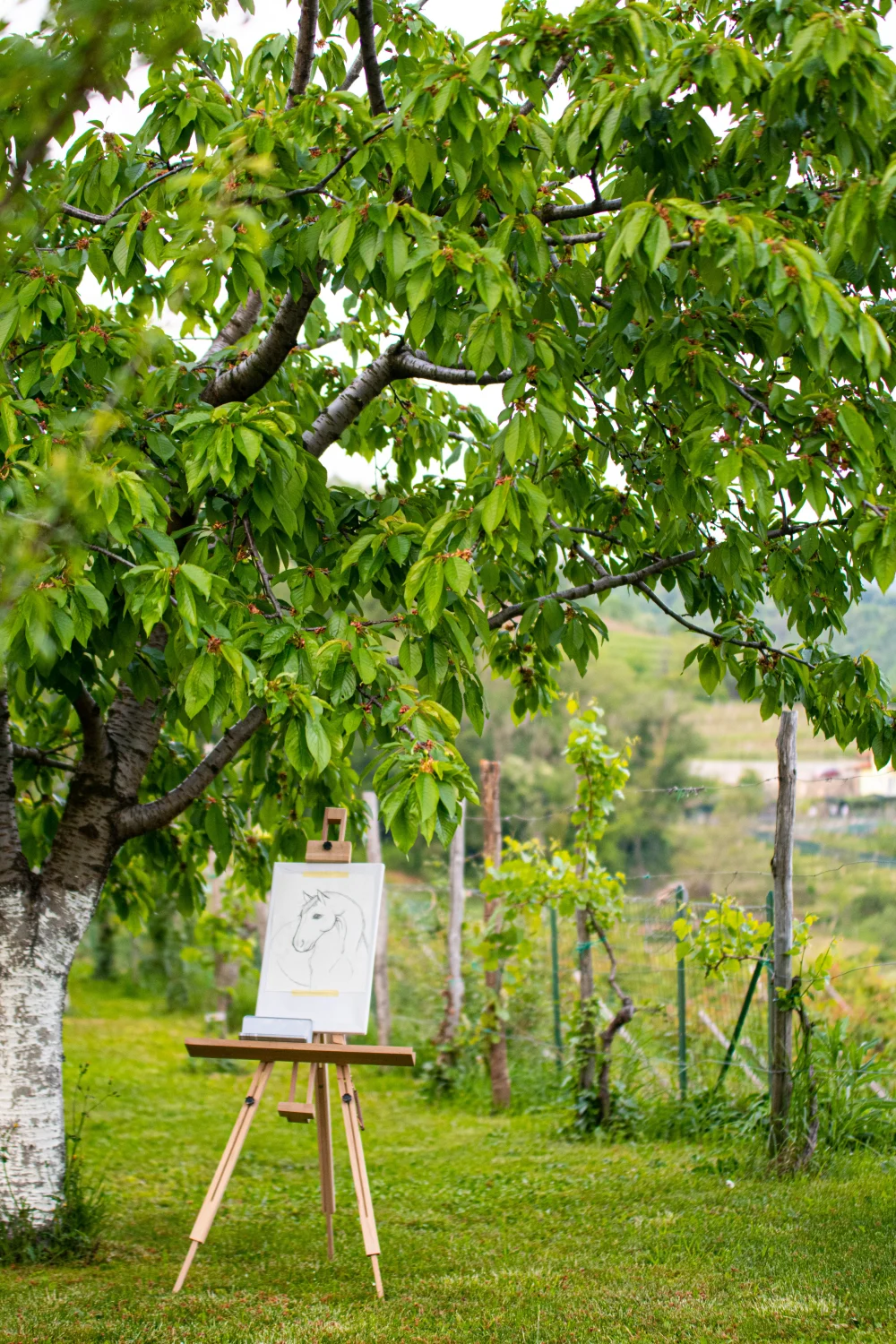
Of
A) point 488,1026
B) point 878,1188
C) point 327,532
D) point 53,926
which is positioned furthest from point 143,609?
point 488,1026

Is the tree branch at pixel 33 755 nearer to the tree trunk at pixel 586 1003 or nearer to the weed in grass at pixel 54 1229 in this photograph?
the weed in grass at pixel 54 1229

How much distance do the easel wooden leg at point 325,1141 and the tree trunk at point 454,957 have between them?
11.3 ft

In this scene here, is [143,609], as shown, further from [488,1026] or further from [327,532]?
[488,1026]

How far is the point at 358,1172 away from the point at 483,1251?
0.81m

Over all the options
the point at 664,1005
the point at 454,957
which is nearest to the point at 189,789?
the point at 664,1005

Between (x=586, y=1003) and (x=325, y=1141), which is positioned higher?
(x=586, y=1003)

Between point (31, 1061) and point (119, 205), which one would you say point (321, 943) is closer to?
point (31, 1061)

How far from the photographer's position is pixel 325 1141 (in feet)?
12.3

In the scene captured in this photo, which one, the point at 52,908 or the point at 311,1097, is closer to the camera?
the point at 311,1097

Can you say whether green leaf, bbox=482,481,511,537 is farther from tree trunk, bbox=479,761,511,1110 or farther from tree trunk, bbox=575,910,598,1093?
tree trunk, bbox=479,761,511,1110

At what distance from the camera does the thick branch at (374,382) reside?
142 inches

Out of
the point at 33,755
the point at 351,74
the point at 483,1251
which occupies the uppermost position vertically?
the point at 351,74

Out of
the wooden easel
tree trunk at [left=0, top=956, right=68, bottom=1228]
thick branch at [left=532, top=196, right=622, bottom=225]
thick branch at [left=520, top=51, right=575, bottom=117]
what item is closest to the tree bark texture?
tree trunk at [left=0, top=956, right=68, bottom=1228]

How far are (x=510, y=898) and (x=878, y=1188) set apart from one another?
2.29 metres
